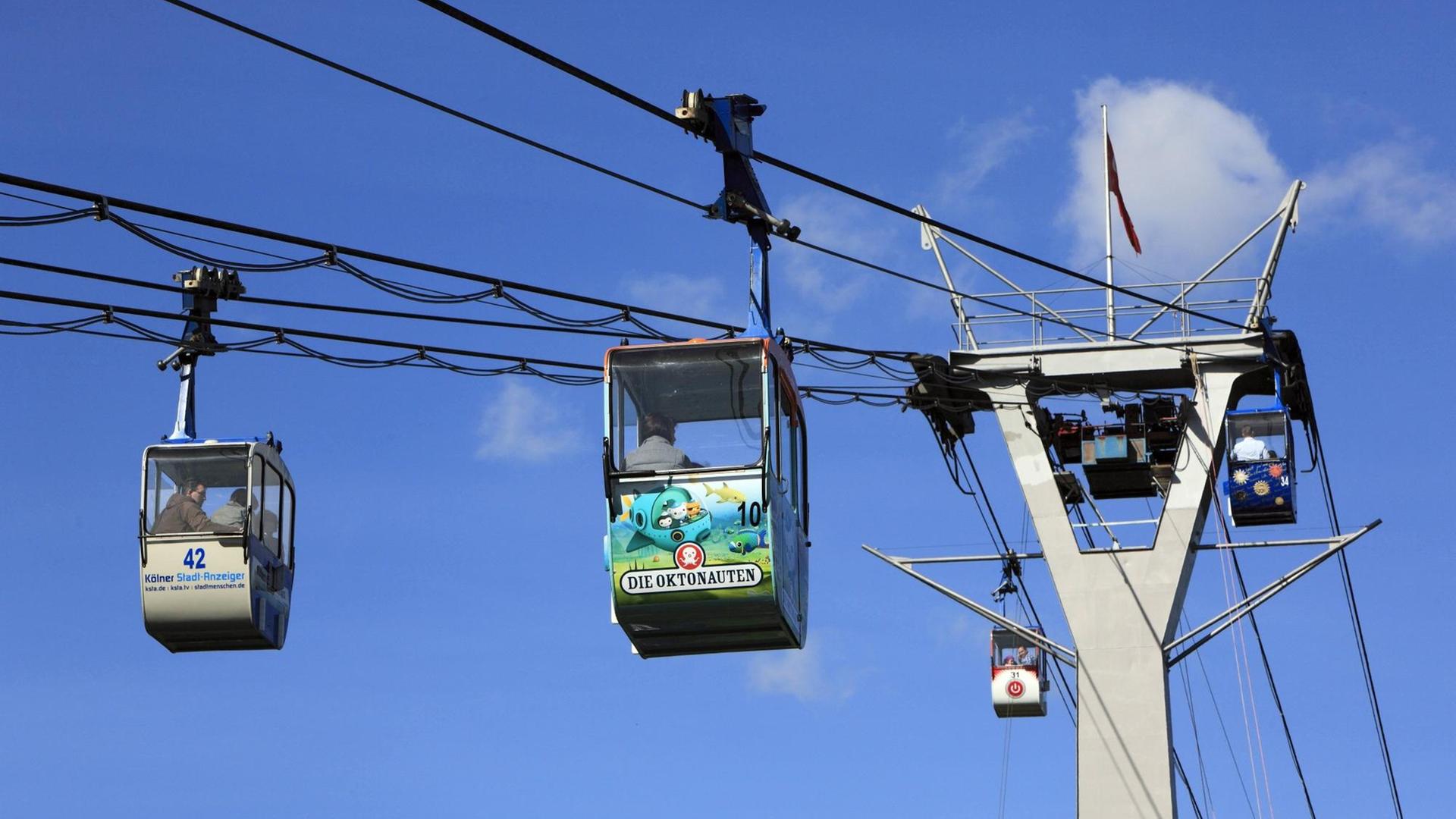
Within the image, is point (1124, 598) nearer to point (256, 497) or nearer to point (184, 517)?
point (256, 497)

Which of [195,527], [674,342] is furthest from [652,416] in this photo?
[195,527]

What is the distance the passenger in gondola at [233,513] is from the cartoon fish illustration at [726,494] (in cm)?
577

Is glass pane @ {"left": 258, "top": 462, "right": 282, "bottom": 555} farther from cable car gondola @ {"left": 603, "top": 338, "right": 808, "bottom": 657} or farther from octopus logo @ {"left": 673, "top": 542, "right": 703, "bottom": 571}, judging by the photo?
octopus logo @ {"left": 673, "top": 542, "right": 703, "bottom": 571}

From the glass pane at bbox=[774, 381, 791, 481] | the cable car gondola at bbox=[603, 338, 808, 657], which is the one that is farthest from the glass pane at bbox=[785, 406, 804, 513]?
the cable car gondola at bbox=[603, 338, 808, 657]

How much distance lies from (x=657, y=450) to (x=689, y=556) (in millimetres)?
943

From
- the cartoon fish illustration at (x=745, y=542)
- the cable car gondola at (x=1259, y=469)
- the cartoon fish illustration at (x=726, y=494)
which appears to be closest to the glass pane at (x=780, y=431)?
the cartoon fish illustration at (x=726, y=494)

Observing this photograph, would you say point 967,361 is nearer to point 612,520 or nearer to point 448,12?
point 612,520

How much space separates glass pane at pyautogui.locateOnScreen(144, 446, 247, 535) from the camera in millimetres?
23750

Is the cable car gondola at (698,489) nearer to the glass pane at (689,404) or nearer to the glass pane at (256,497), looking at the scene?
the glass pane at (689,404)

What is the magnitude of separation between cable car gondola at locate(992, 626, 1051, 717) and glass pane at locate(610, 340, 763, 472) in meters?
17.9

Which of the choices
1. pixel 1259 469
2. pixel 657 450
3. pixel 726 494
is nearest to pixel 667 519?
pixel 726 494

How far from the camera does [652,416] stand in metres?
20.7

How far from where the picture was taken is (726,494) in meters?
20.2

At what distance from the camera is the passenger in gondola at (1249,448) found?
34.7m
